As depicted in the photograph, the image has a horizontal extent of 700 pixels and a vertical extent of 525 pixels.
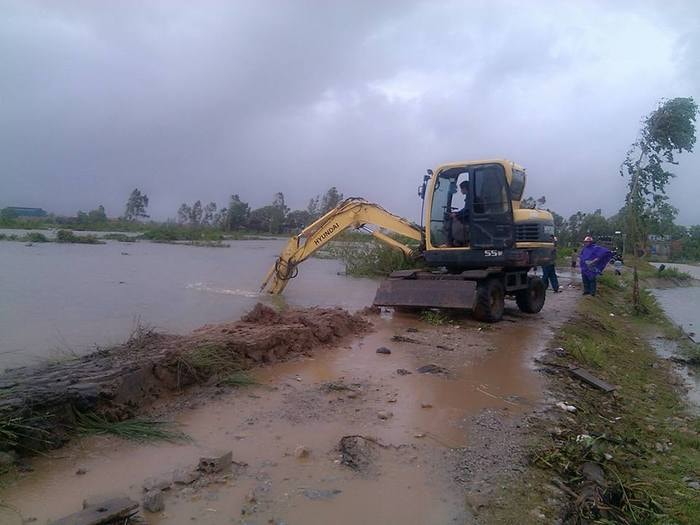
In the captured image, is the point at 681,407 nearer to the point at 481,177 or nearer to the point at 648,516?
the point at 648,516

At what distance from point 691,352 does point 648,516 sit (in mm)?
8928

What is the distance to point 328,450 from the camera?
417 cm

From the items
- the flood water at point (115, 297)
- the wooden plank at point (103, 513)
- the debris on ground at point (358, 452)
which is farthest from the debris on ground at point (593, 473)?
the flood water at point (115, 297)

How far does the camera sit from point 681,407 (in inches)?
290

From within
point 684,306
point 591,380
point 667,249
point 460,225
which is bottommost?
point 684,306

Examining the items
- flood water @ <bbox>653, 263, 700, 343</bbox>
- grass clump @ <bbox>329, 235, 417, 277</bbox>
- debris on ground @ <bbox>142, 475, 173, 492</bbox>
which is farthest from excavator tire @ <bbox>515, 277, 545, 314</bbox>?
debris on ground @ <bbox>142, 475, 173, 492</bbox>

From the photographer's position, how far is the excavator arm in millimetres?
11773

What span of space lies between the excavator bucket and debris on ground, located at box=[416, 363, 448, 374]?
127 inches

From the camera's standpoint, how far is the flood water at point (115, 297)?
26.7 feet

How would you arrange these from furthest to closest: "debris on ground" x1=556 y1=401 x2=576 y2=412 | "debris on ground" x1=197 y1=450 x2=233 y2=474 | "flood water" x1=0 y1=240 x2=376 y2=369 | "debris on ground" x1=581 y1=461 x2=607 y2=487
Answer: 1. "flood water" x1=0 y1=240 x2=376 y2=369
2. "debris on ground" x1=556 y1=401 x2=576 y2=412
3. "debris on ground" x1=581 y1=461 x2=607 y2=487
4. "debris on ground" x1=197 y1=450 x2=233 y2=474

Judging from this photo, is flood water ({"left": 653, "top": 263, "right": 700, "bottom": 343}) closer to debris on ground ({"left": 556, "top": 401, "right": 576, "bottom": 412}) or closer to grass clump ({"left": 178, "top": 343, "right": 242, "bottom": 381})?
debris on ground ({"left": 556, "top": 401, "right": 576, "bottom": 412})

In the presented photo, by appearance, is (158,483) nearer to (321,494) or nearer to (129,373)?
(321,494)

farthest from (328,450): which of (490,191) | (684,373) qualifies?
(684,373)

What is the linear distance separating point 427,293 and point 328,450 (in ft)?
21.2
